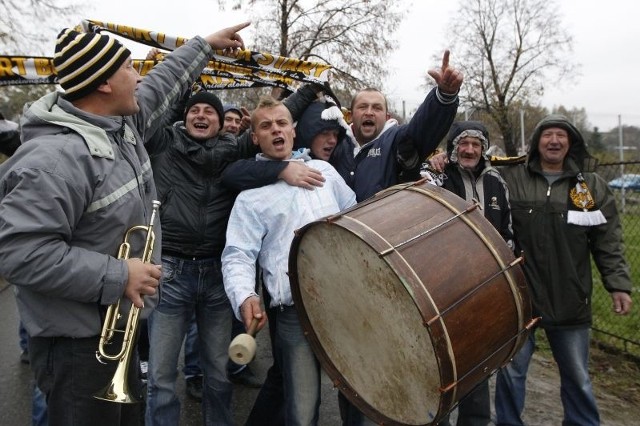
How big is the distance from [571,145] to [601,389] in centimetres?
201

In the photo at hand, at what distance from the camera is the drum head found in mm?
2057

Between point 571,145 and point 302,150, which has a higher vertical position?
point 302,150

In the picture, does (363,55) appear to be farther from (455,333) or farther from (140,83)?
(455,333)

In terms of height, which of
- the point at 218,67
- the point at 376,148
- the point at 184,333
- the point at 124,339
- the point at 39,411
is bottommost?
the point at 39,411

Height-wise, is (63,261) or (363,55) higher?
(363,55)

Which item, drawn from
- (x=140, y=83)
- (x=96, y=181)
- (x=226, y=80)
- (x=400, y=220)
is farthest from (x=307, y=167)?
(x=226, y=80)

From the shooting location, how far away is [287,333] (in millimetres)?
2686

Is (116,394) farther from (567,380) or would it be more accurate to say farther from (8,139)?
(8,139)

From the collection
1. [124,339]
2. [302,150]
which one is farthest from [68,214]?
[302,150]

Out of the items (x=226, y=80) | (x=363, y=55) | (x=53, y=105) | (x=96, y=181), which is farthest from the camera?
(x=363, y=55)

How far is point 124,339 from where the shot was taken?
6.54 feet

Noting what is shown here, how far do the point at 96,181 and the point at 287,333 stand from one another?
49.1 inches

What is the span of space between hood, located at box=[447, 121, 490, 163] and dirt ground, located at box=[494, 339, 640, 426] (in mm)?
1892

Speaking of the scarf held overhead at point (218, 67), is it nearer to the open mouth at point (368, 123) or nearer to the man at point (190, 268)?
the open mouth at point (368, 123)
